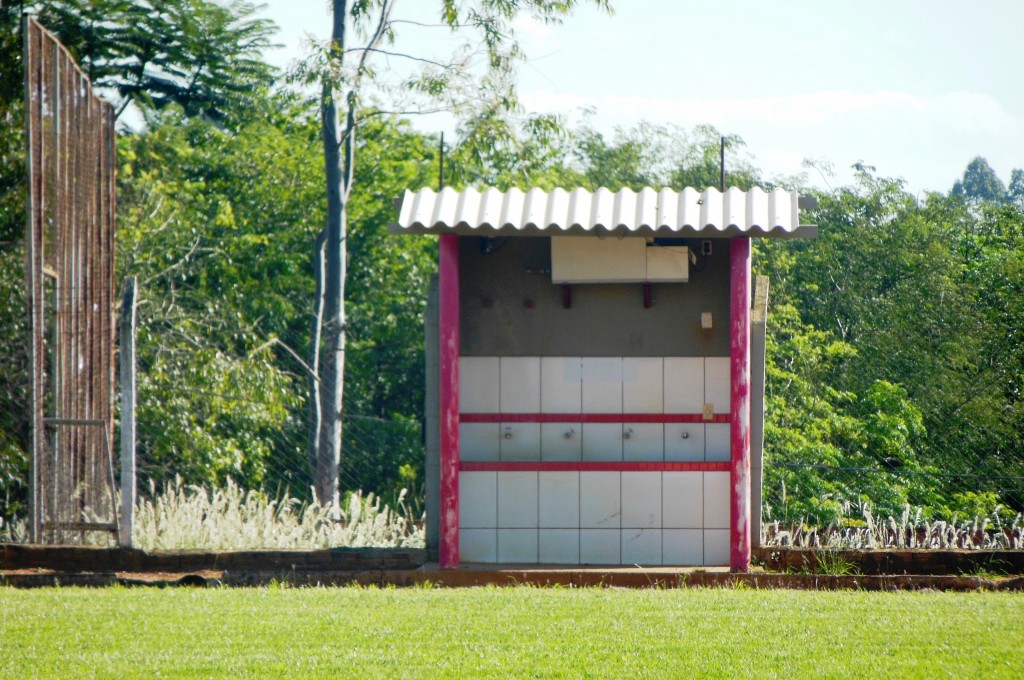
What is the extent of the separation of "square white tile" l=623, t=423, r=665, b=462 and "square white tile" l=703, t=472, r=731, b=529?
481 millimetres

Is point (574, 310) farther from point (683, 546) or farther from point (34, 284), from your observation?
point (34, 284)

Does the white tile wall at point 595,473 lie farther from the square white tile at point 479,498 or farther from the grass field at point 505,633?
the grass field at point 505,633

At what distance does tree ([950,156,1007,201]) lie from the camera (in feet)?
→ 214

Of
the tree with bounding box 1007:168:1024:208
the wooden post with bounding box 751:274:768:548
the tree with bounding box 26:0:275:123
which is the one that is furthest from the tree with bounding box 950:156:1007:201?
the wooden post with bounding box 751:274:768:548

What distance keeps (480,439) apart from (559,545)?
1.14 meters

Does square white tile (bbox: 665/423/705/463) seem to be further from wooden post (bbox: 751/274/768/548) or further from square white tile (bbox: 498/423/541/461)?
square white tile (bbox: 498/423/541/461)

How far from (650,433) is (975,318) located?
13047mm

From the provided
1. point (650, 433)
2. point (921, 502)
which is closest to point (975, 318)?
point (921, 502)

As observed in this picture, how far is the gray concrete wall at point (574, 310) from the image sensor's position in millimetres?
11102

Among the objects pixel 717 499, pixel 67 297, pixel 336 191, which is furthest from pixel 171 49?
pixel 717 499

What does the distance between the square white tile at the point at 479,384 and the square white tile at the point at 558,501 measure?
31.1 inches

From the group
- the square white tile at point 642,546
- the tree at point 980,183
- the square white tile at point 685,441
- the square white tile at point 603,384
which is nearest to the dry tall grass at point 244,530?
the square white tile at point 642,546

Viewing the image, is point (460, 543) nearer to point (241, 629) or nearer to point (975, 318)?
point (241, 629)

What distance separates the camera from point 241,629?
7.80 meters
